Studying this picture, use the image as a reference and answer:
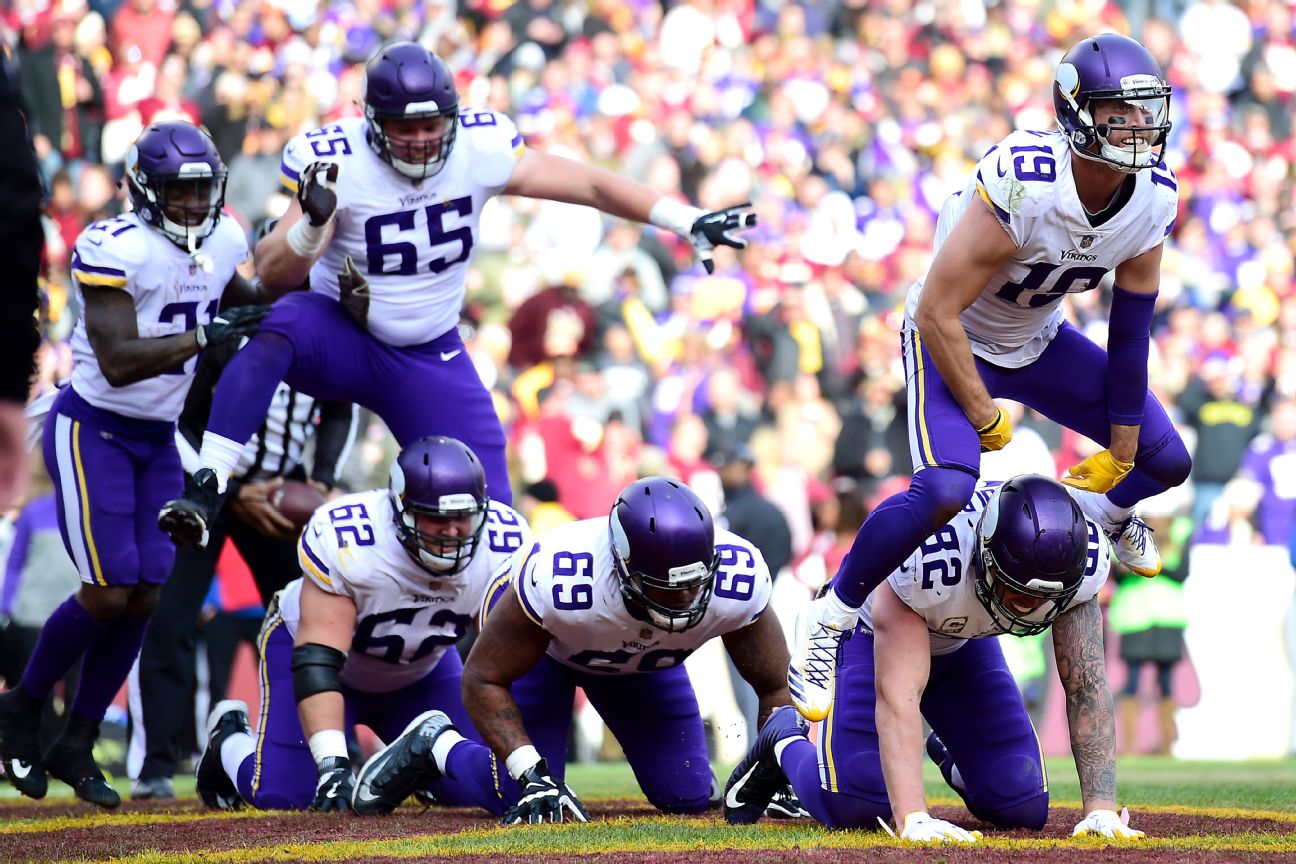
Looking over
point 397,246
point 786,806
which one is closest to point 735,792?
point 786,806

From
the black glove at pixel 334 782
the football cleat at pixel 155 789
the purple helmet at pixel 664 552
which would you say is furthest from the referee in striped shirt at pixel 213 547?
the purple helmet at pixel 664 552

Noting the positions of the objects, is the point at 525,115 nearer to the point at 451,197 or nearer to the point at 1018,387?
the point at 451,197

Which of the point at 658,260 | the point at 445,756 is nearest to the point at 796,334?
the point at 658,260

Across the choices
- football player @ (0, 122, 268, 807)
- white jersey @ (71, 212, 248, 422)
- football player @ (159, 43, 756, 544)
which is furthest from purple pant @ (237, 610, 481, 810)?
white jersey @ (71, 212, 248, 422)

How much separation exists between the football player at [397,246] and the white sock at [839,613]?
175 cm

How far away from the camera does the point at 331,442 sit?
8523 millimetres

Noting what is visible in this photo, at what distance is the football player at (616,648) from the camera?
18.5ft

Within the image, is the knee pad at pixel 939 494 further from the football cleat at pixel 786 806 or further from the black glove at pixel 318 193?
the black glove at pixel 318 193

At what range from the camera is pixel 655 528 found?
5535 mm

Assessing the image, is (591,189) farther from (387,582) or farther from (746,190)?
(746,190)

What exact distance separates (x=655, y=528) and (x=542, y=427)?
6068 millimetres

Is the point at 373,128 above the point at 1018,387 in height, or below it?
above

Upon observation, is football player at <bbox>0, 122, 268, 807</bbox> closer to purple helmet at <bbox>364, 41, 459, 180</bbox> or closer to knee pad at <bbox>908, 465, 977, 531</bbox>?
purple helmet at <bbox>364, 41, 459, 180</bbox>

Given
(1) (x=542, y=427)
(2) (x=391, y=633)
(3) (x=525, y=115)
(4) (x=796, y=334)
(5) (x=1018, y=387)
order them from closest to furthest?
1. (5) (x=1018, y=387)
2. (2) (x=391, y=633)
3. (1) (x=542, y=427)
4. (4) (x=796, y=334)
5. (3) (x=525, y=115)
